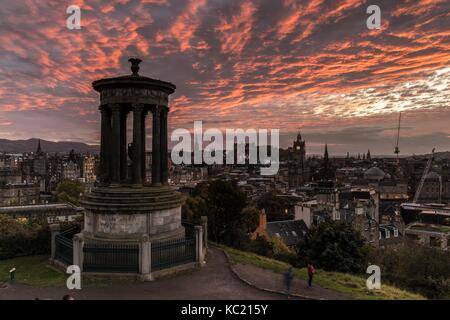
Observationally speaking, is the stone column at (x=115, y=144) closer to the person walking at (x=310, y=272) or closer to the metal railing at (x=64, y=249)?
the metal railing at (x=64, y=249)

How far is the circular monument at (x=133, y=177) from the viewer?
20344 millimetres

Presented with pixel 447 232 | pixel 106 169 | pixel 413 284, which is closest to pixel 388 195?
pixel 447 232

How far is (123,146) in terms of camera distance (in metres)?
24.7

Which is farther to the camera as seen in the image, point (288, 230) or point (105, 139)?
point (288, 230)

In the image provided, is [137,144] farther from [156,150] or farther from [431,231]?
[431,231]

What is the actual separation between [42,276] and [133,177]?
7.08 metres

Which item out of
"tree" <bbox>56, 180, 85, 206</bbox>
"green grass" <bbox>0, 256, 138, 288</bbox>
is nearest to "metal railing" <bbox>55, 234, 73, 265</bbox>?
"green grass" <bbox>0, 256, 138, 288</bbox>

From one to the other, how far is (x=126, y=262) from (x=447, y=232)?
53436mm

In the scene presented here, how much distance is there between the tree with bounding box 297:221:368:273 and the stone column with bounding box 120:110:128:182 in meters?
13.7

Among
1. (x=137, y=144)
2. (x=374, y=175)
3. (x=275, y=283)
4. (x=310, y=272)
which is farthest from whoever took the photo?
(x=374, y=175)

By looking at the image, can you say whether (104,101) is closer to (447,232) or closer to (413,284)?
(413,284)

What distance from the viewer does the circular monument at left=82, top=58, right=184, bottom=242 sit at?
20.3 meters

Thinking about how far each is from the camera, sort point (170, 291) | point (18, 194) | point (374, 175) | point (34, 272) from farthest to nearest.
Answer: point (374, 175) < point (18, 194) < point (34, 272) < point (170, 291)

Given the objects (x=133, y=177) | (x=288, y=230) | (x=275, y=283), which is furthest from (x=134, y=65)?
(x=288, y=230)
